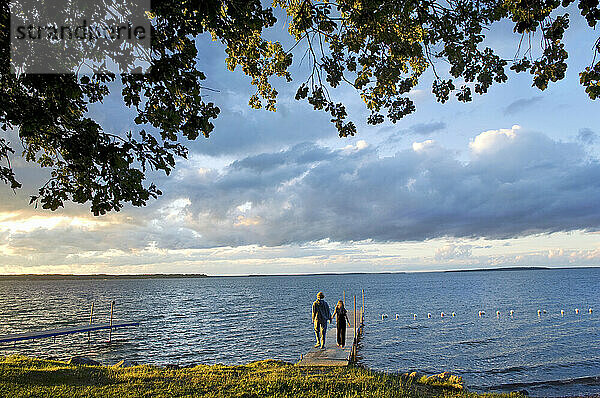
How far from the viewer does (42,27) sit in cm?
611

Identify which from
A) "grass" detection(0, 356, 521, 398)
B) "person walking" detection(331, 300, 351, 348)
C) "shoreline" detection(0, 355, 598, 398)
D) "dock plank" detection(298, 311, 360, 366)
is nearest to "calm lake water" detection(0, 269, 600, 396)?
"person walking" detection(331, 300, 351, 348)

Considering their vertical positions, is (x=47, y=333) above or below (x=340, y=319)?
below

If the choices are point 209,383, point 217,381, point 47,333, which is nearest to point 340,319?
point 217,381

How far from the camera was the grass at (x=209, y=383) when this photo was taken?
973cm

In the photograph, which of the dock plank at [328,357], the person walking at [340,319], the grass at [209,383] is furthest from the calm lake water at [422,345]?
the grass at [209,383]

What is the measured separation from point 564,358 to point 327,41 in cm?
2716

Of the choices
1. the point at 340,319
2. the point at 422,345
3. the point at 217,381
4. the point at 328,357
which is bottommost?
the point at 422,345

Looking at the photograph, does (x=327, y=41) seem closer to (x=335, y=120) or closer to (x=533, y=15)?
(x=335, y=120)

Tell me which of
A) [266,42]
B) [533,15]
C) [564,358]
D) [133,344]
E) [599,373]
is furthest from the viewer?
[133,344]

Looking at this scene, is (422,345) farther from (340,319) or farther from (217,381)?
(217,381)

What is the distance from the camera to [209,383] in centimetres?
1091

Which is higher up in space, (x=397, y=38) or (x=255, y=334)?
(x=397, y=38)

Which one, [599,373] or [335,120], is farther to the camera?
[599,373]

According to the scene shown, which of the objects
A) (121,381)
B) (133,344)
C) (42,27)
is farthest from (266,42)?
(133,344)
